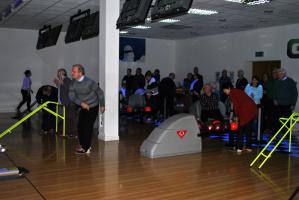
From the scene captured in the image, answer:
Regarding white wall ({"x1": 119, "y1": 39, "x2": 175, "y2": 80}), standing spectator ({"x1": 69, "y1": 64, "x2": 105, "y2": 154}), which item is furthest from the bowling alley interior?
white wall ({"x1": 119, "y1": 39, "x2": 175, "y2": 80})

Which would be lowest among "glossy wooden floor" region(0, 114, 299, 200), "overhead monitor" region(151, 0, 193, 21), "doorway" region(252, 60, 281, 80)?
"glossy wooden floor" region(0, 114, 299, 200)

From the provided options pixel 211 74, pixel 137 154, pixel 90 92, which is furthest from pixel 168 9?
pixel 211 74

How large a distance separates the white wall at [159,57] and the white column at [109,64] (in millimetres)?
8364

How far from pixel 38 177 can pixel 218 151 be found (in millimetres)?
3454

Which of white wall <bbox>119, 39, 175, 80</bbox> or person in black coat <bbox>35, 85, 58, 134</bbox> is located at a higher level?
white wall <bbox>119, 39, 175, 80</bbox>

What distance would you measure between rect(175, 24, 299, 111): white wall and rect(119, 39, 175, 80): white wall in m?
0.35

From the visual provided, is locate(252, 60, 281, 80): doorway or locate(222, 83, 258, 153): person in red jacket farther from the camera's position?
locate(252, 60, 281, 80): doorway

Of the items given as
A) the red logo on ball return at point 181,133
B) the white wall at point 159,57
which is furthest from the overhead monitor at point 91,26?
the white wall at point 159,57

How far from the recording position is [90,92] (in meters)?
6.04

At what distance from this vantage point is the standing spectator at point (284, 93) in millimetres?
7680

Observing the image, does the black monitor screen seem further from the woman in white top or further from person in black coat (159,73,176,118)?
the woman in white top

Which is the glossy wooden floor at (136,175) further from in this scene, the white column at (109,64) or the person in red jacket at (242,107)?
the white column at (109,64)

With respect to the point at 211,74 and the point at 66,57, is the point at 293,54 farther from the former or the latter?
the point at 66,57

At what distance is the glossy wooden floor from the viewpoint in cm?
418
